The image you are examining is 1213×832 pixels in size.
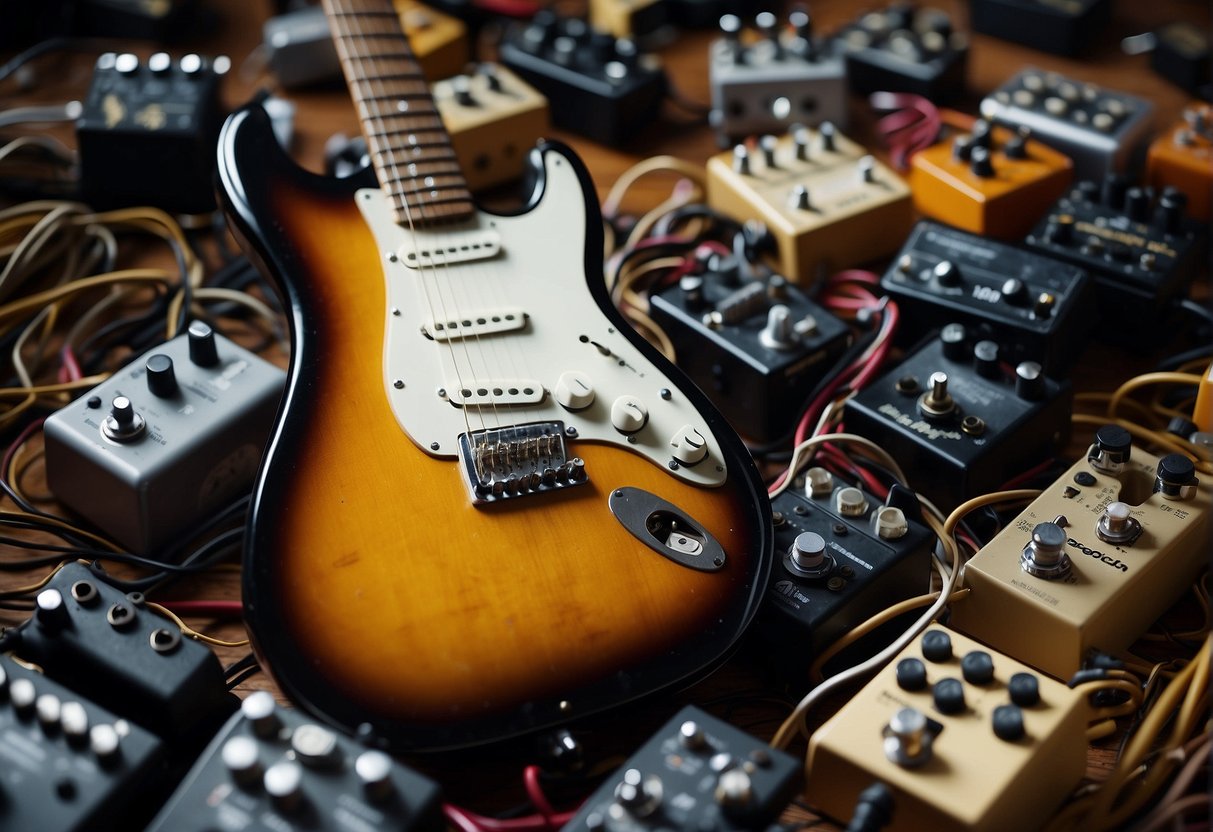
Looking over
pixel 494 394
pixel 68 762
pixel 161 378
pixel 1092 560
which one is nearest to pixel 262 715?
pixel 68 762

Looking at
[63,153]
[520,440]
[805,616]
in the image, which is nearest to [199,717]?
[520,440]

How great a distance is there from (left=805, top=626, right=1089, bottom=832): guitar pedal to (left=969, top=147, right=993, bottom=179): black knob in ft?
2.68

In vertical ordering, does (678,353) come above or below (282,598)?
below

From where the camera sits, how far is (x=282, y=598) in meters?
1.25

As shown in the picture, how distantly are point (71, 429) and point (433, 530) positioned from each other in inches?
19.5

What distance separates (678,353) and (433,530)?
1.76 ft

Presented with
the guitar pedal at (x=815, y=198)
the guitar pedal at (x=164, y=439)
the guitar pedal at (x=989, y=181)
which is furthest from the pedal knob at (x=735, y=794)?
the guitar pedal at (x=989, y=181)

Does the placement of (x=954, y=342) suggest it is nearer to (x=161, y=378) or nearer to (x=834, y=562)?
(x=834, y=562)

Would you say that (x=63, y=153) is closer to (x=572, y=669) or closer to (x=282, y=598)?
(x=282, y=598)

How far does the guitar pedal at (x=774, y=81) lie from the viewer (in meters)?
2.08

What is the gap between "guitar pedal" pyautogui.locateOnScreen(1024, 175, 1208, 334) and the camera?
5.59 feet

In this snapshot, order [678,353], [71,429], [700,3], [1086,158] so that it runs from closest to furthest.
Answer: [71,429] → [678,353] → [1086,158] → [700,3]

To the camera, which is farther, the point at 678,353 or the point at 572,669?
the point at 678,353

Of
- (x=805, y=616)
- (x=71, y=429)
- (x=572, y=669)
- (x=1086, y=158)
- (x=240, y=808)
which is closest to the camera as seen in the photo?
(x=240, y=808)
